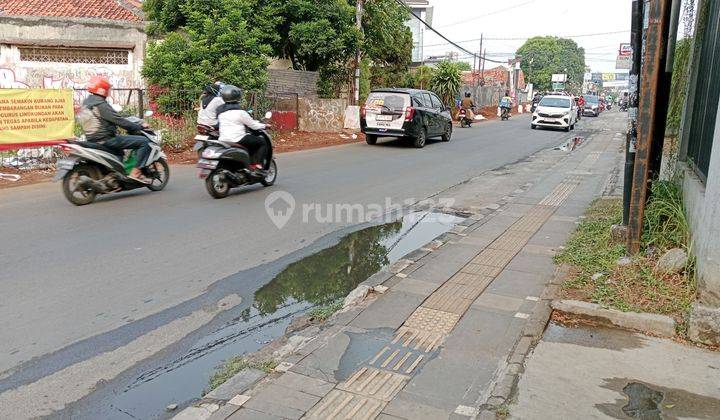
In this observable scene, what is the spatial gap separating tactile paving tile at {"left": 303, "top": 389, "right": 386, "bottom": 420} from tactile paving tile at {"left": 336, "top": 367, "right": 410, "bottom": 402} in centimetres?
6

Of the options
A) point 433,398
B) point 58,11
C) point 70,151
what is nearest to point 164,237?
point 70,151

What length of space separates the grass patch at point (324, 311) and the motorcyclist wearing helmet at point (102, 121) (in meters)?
5.35

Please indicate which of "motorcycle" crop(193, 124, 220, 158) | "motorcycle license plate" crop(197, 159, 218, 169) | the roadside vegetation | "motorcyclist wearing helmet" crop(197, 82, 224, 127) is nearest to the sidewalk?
the roadside vegetation

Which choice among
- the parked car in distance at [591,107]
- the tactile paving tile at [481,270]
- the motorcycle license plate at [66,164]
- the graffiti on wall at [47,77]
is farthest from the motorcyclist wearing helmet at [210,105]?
the parked car in distance at [591,107]

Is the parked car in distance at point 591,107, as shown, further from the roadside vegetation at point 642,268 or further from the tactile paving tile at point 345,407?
the tactile paving tile at point 345,407

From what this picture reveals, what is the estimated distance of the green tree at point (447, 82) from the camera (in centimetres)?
3384

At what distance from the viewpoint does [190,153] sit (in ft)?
48.3

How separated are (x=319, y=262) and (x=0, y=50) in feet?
58.3

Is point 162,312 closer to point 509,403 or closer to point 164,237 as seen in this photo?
point 164,237

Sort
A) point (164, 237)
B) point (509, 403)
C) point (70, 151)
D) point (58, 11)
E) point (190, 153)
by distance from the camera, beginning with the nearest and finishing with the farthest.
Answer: point (509, 403) < point (164, 237) < point (70, 151) < point (190, 153) < point (58, 11)

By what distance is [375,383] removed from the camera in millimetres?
3643

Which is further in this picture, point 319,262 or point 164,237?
point 164,237

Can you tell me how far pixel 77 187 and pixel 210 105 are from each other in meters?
3.89

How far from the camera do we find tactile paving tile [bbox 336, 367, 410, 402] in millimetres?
3514
